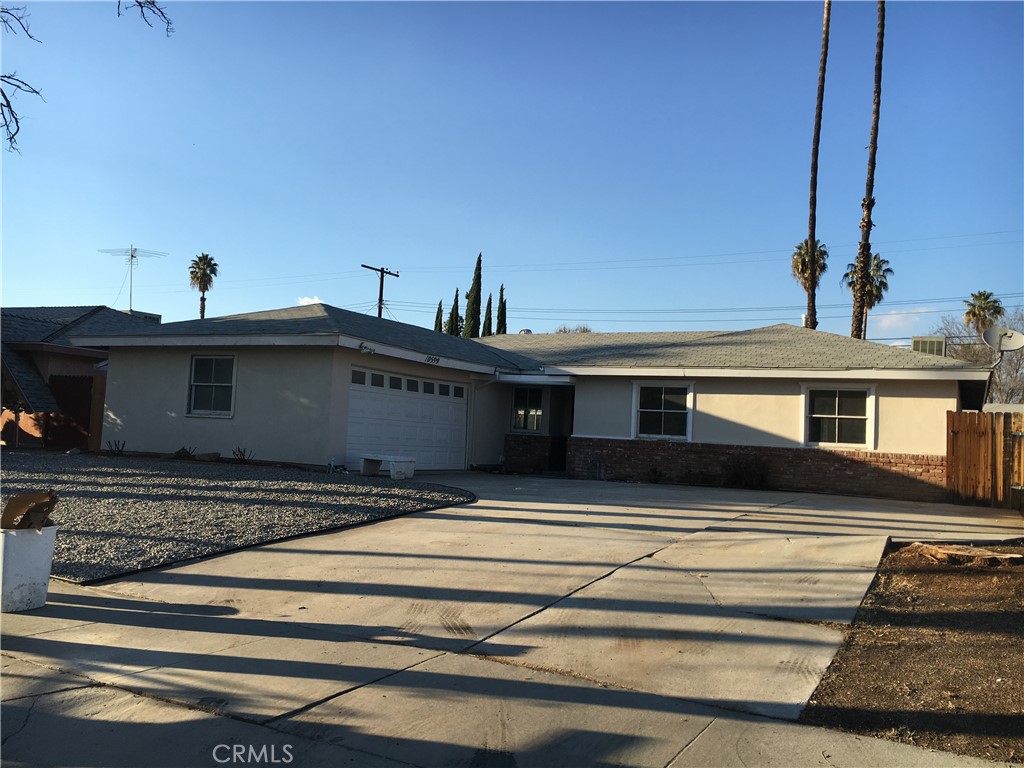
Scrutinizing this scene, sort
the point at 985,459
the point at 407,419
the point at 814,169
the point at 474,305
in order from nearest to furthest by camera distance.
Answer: the point at 985,459, the point at 407,419, the point at 814,169, the point at 474,305

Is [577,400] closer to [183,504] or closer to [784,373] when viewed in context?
[784,373]

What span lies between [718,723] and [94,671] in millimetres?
4201

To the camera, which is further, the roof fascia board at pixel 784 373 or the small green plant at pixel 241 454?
the small green plant at pixel 241 454

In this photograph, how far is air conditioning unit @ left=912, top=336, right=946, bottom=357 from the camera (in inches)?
772

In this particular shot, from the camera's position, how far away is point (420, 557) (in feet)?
28.9

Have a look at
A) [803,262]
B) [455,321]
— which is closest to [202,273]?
[455,321]

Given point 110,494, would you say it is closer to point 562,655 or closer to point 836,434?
point 562,655

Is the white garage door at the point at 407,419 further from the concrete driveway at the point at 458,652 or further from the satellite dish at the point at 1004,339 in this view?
the satellite dish at the point at 1004,339

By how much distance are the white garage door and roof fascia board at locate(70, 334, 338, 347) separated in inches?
51.9

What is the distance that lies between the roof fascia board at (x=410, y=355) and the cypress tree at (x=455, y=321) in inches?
1462

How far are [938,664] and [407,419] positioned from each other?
14281 mm

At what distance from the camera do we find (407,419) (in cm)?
1862

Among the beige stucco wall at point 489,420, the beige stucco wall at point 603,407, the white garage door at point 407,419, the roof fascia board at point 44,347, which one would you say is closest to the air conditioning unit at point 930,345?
the beige stucco wall at point 603,407

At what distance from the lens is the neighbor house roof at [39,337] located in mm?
22328
